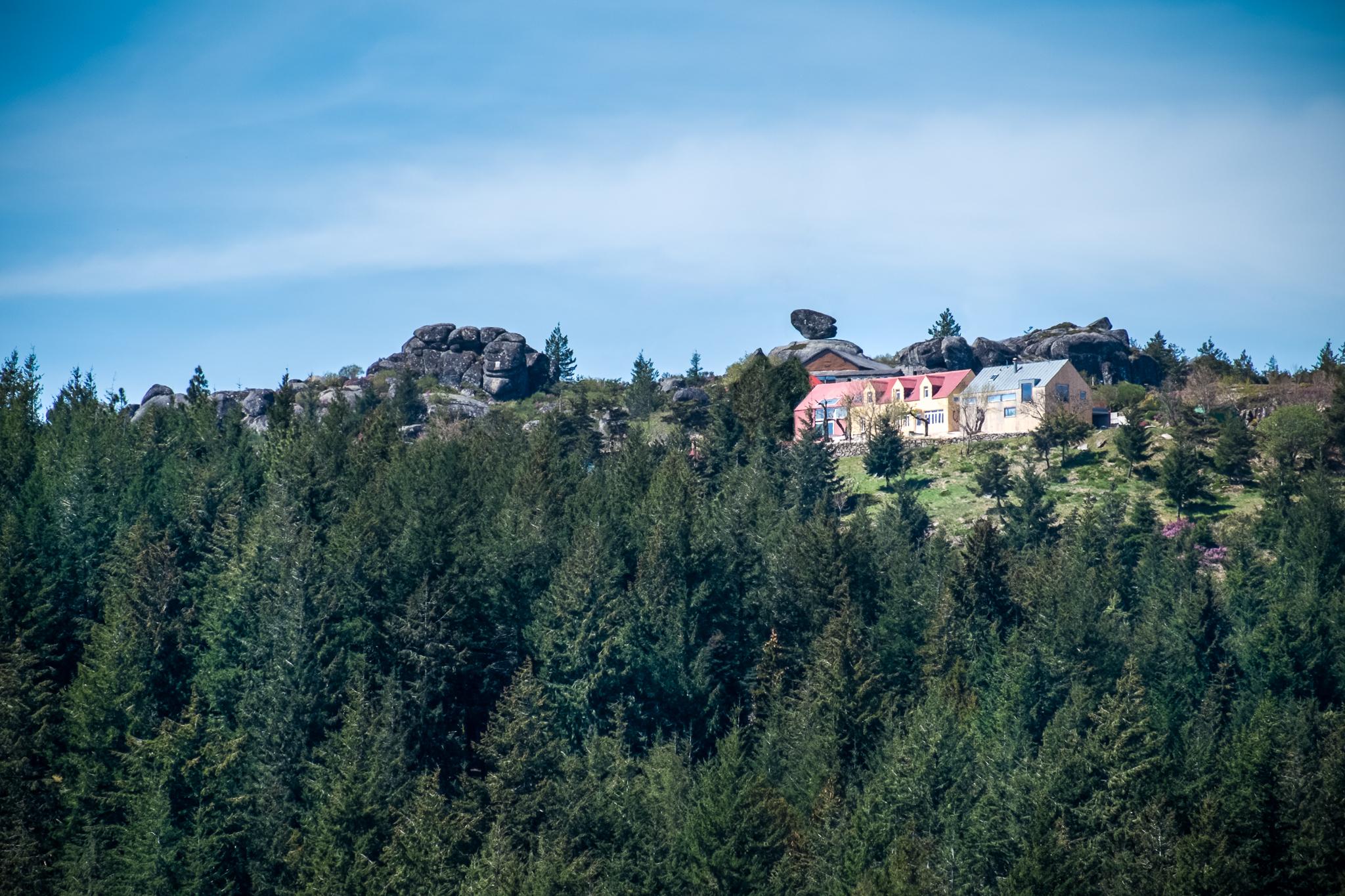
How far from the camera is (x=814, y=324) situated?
472ft

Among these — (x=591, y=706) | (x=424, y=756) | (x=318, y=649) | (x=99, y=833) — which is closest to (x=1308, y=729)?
(x=591, y=706)

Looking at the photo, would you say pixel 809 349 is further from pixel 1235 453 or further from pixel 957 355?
pixel 1235 453

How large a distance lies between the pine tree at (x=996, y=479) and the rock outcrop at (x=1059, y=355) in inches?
1473

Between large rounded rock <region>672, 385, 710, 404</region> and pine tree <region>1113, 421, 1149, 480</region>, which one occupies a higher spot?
large rounded rock <region>672, 385, 710, 404</region>

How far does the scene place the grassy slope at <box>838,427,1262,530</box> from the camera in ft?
298

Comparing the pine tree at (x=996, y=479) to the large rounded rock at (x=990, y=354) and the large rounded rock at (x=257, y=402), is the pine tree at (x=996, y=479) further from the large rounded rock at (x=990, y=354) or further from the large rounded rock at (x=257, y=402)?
the large rounded rock at (x=257, y=402)

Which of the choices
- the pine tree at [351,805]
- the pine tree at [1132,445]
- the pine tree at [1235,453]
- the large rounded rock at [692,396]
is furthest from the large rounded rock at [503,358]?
the pine tree at [351,805]

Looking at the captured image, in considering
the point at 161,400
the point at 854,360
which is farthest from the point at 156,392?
the point at 854,360

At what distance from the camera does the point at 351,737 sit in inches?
2153

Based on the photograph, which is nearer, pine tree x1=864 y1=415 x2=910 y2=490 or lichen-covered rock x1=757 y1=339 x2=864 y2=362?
pine tree x1=864 y1=415 x2=910 y2=490

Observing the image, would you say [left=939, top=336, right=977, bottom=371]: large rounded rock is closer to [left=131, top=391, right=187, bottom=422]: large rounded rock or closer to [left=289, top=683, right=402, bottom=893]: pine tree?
[left=131, top=391, right=187, bottom=422]: large rounded rock

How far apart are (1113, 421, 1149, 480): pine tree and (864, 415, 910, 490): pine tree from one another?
14.6 m

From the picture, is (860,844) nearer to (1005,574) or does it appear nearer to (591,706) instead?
(591,706)

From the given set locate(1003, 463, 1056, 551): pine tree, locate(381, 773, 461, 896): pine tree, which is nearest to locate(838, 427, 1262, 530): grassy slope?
locate(1003, 463, 1056, 551): pine tree
